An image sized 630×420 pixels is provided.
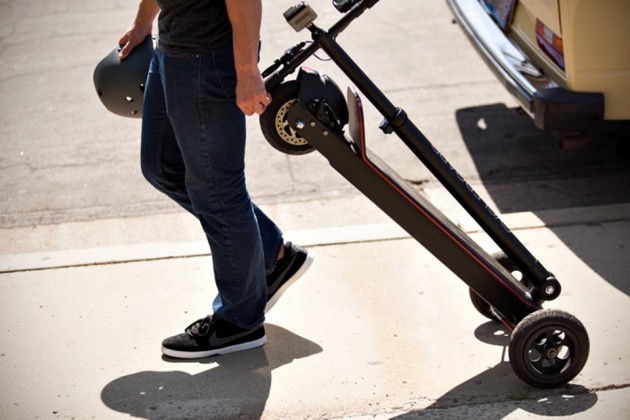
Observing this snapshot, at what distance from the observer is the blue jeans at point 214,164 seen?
3250mm

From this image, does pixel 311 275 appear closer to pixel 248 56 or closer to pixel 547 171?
pixel 248 56

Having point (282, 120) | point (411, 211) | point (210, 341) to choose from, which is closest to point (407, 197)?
point (411, 211)

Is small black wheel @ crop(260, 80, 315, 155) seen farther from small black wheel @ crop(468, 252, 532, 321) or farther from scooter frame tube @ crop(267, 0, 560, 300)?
small black wheel @ crop(468, 252, 532, 321)

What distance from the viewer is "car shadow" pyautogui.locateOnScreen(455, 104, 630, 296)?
4508 mm

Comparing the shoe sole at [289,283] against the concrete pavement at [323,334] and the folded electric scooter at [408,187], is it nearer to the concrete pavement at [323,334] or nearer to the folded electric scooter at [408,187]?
the concrete pavement at [323,334]

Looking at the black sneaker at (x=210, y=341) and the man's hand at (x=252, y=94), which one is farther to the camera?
the black sneaker at (x=210, y=341)

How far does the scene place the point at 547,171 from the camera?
214 inches

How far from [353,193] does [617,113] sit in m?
1.43

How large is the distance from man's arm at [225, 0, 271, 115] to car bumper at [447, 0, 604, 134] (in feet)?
6.48

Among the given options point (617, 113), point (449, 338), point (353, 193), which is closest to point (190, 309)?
point (449, 338)

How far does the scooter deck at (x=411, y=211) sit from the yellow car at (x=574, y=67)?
4.64ft

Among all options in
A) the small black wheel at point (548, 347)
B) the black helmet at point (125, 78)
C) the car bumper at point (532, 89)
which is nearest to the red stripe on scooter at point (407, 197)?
the small black wheel at point (548, 347)

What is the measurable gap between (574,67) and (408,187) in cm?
162

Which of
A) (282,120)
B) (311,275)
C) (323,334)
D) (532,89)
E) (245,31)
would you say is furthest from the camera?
(532,89)
